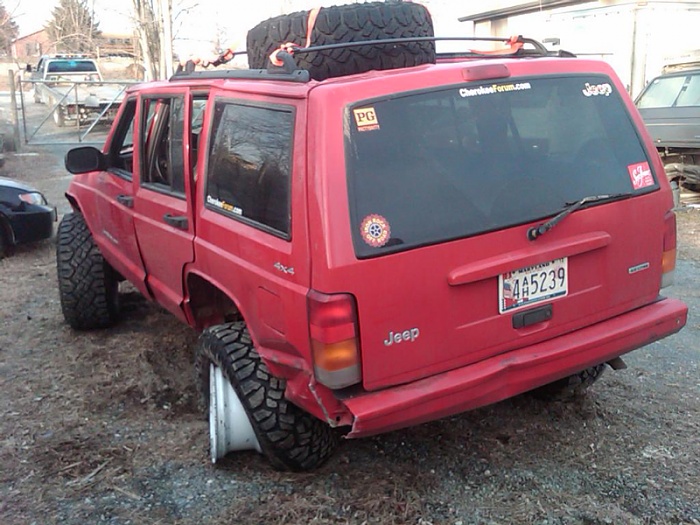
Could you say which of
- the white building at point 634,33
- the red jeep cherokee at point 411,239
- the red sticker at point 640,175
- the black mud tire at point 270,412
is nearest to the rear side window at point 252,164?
the red jeep cherokee at point 411,239

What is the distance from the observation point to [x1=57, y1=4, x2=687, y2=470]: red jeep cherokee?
2662 mm

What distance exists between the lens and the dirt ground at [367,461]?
120 inches

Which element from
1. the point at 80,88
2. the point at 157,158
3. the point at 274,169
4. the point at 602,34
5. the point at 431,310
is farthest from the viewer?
the point at 80,88

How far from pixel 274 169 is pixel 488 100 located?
0.92 meters

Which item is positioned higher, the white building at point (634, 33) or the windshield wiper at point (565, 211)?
the white building at point (634, 33)

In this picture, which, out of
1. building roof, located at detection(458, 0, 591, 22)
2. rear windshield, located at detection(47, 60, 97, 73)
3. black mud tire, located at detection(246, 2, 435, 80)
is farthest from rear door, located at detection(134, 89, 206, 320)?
rear windshield, located at detection(47, 60, 97, 73)

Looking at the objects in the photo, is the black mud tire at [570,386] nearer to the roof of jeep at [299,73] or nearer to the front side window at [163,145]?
the roof of jeep at [299,73]

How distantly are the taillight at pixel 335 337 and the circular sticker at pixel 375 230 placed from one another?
8.6 inches

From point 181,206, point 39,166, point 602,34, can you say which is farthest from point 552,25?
point 181,206

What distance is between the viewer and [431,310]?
275cm

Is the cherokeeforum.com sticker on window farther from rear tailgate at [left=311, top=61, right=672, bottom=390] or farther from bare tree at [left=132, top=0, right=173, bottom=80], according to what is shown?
bare tree at [left=132, top=0, right=173, bottom=80]

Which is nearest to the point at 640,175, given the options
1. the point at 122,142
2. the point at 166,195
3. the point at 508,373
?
the point at 508,373

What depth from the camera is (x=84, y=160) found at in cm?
470

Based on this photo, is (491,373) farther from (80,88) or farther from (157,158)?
(80,88)
